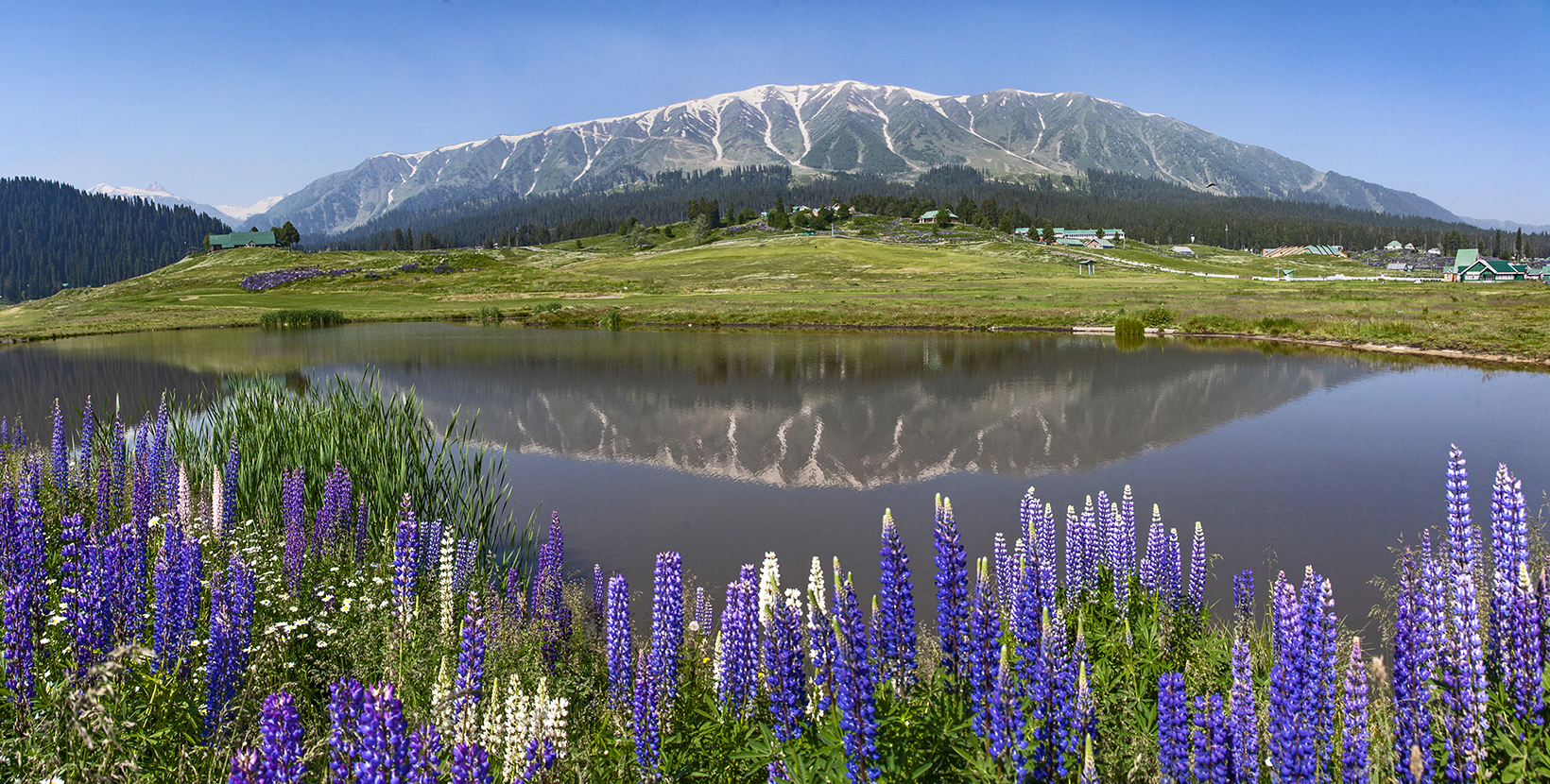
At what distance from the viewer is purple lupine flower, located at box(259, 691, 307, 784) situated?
2.44m

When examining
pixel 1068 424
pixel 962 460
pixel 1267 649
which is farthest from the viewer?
pixel 1068 424

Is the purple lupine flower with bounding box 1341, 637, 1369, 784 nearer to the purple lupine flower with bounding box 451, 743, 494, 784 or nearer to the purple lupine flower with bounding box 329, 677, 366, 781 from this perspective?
the purple lupine flower with bounding box 451, 743, 494, 784

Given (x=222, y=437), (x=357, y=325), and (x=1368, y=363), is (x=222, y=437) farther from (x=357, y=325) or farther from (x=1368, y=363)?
(x=357, y=325)

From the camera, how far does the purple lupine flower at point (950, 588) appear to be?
3568 millimetres

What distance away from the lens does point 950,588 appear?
3600 millimetres

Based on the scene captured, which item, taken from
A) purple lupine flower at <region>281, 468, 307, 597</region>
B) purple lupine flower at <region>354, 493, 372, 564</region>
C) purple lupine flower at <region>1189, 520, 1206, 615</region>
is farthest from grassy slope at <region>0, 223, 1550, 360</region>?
purple lupine flower at <region>281, 468, 307, 597</region>

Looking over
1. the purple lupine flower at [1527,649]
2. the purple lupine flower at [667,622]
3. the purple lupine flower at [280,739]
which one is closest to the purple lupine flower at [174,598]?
the purple lupine flower at [280,739]

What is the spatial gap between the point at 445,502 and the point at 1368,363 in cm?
3490

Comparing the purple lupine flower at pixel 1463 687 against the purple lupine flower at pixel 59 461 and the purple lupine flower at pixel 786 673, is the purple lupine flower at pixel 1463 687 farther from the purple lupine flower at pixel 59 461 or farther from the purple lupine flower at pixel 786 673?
the purple lupine flower at pixel 59 461

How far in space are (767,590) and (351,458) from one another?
857 cm

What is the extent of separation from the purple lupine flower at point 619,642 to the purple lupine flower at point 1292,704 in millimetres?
3078

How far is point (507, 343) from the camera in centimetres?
4291

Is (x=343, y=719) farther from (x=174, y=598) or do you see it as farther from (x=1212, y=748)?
(x=1212, y=748)

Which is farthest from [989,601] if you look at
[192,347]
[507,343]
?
[192,347]
